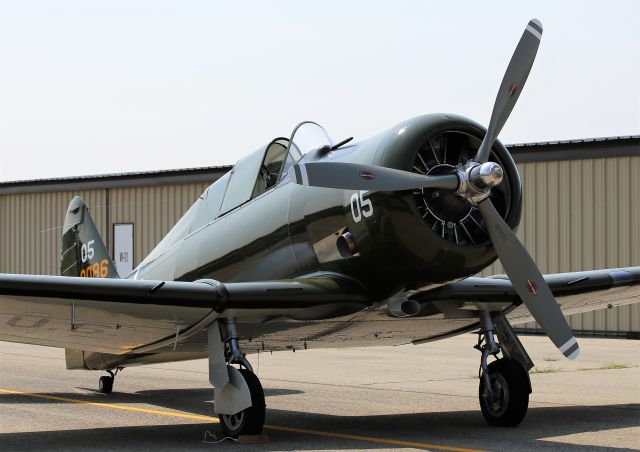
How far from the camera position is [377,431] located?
918 cm

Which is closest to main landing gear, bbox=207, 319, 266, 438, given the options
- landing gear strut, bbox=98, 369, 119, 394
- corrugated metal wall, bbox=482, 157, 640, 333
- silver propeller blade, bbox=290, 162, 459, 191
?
silver propeller blade, bbox=290, 162, 459, 191

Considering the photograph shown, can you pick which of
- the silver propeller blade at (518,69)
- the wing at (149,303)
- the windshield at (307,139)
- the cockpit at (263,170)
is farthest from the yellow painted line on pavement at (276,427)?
the silver propeller blade at (518,69)

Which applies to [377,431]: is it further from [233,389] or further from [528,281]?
[528,281]

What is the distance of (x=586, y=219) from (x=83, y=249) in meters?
16.1

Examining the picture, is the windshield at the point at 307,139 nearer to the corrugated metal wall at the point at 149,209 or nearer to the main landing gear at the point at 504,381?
the main landing gear at the point at 504,381

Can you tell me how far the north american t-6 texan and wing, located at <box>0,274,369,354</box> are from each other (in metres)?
0.01

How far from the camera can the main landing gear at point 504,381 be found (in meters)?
9.21

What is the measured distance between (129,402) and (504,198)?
5.84 metres

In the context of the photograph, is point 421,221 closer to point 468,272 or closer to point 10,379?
point 468,272

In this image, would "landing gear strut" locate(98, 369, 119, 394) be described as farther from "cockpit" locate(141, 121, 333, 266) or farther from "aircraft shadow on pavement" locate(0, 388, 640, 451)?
"cockpit" locate(141, 121, 333, 266)

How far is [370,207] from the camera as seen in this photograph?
849 cm

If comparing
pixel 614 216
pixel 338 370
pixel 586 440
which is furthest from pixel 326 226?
pixel 614 216

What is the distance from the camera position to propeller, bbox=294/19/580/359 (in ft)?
26.6

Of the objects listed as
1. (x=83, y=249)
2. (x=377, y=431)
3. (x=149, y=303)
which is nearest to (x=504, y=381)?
(x=377, y=431)
